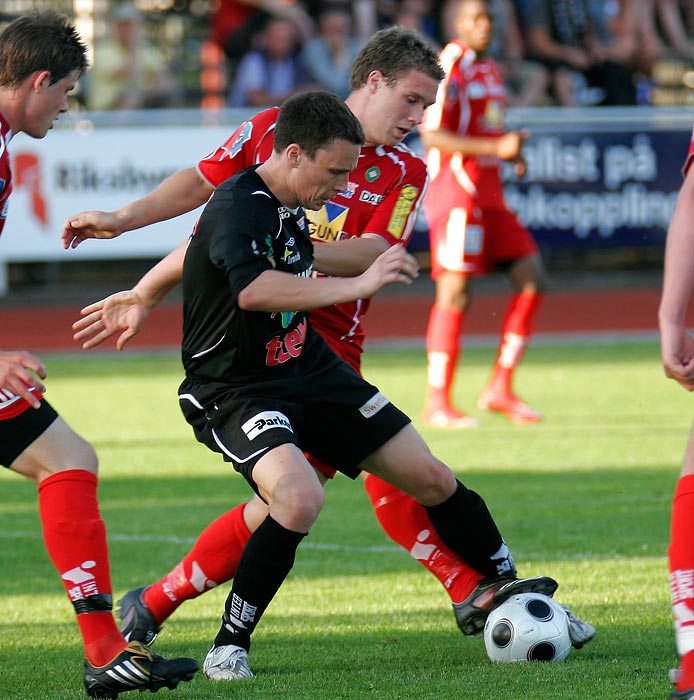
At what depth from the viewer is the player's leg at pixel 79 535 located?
383cm

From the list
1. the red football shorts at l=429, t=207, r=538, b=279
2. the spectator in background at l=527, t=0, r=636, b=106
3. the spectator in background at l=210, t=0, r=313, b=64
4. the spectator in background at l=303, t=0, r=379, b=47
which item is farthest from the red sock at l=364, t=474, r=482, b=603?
the spectator in background at l=303, t=0, r=379, b=47

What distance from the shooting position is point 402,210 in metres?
4.75

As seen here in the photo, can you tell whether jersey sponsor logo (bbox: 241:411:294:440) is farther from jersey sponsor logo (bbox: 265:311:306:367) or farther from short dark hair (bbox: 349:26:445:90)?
short dark hair (bbox: 349:26:445:90)

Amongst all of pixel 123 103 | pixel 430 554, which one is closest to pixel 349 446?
pixel 430 554

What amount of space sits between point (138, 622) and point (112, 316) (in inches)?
40.8

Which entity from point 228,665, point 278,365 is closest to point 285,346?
point 278,365

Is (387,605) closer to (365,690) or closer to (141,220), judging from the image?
(365,690)

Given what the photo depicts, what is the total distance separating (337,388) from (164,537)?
2.29 metres

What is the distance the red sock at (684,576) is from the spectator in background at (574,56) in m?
14.5

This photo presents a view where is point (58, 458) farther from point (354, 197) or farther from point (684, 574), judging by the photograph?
point (684, 574)

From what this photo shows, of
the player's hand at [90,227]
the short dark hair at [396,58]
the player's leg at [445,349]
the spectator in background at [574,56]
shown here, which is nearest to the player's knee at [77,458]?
the player's hand at [90,227]

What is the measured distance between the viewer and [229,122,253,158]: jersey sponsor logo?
186 inches

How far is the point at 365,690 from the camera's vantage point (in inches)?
155

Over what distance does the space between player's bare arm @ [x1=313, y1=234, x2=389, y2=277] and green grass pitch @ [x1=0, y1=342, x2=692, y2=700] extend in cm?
123
